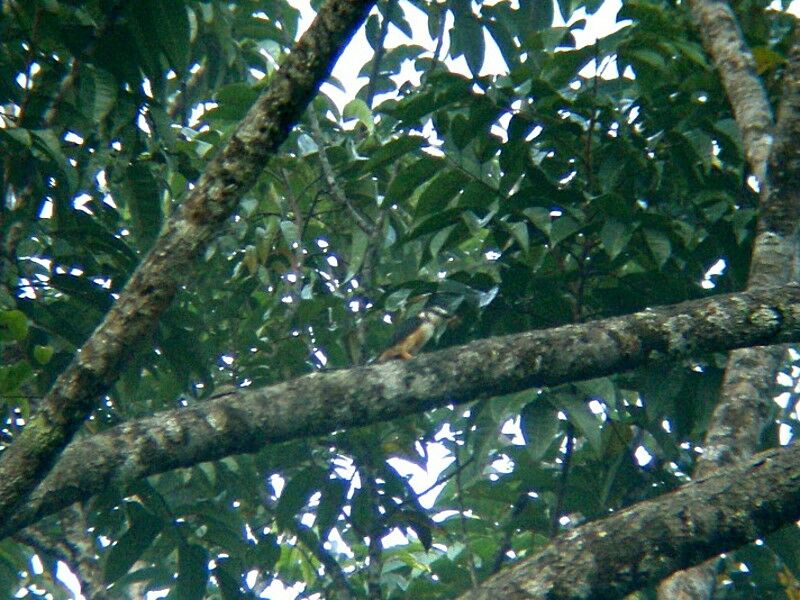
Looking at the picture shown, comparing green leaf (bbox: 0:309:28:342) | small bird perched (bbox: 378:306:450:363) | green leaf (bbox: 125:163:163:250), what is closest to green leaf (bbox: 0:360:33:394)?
green leaf (bbox: 0:309:28:342)

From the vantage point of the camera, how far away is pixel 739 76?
3375mm

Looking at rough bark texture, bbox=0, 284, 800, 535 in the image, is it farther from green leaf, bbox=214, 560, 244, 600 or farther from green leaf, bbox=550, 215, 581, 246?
green leaf, bbox=214, 560, 244, 600

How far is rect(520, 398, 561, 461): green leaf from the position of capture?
10.5ft

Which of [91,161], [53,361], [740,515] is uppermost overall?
[91,161]

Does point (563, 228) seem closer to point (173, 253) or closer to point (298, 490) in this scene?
point (173, 253)

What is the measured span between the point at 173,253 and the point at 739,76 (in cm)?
197

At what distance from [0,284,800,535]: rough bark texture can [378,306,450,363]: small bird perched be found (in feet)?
2.59

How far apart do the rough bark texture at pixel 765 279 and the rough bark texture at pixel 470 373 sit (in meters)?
0.30

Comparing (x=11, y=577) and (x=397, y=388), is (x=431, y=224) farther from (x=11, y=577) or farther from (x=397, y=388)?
(x=11, y=577)

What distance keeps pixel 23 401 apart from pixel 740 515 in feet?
4.72

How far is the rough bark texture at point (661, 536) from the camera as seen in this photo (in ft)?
6.48

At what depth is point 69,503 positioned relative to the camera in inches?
88.5

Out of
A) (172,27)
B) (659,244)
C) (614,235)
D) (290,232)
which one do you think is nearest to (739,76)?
(659,244)

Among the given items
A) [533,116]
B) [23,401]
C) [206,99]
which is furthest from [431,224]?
[206,99]
